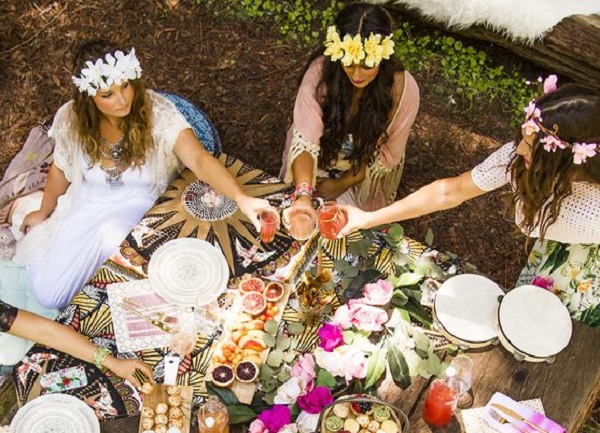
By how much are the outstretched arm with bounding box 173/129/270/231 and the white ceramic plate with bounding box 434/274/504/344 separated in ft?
2.78

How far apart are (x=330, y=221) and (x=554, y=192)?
34.0 inches

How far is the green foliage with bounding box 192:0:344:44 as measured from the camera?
4.98 meters

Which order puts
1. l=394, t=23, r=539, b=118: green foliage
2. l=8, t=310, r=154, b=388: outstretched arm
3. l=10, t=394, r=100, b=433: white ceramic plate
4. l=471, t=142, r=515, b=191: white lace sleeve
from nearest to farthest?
l=10, t=394, r=100, b=433: white ceramic plate, l=8, t=310, r=154, b=388: outstretched arm, l=471, t=142, r=515, b=191: white lace sleeve, l=394, t=23, r=539, b=118: green foliage

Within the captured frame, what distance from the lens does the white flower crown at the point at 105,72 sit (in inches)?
114

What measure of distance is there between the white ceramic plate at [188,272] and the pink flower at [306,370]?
1.53ft

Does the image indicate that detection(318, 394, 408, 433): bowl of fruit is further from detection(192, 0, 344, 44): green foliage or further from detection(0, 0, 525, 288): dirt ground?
detection(192, 0, 344, 44): green foliage

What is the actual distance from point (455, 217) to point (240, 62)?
1886 millimetres

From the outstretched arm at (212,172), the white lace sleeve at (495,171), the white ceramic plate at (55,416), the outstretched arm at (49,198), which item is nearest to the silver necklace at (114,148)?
the outstretched arm at (212,172)

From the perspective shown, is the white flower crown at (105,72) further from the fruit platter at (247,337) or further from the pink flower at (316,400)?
the pink flower at (316,400)

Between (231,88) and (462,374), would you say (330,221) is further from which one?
(231,88)

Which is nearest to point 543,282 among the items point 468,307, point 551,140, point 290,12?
point 468,307

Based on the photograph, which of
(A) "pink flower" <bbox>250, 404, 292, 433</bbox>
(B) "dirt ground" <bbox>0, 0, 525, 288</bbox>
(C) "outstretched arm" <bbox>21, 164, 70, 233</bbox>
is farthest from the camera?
(B) "dirt ground" <bbox>0, 0, 525, 288</bbox>

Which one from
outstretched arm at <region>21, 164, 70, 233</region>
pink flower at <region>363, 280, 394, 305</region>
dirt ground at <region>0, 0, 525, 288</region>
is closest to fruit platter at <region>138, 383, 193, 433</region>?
pink flower at <region>363, 280, 394, 305</region>

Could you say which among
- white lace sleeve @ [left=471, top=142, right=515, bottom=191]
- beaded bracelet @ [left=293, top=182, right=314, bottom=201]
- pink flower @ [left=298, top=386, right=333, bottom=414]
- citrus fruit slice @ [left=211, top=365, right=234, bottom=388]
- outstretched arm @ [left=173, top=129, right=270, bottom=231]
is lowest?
citrus fruit slice @ [left=211, top=365, right=234, bottom=388]
